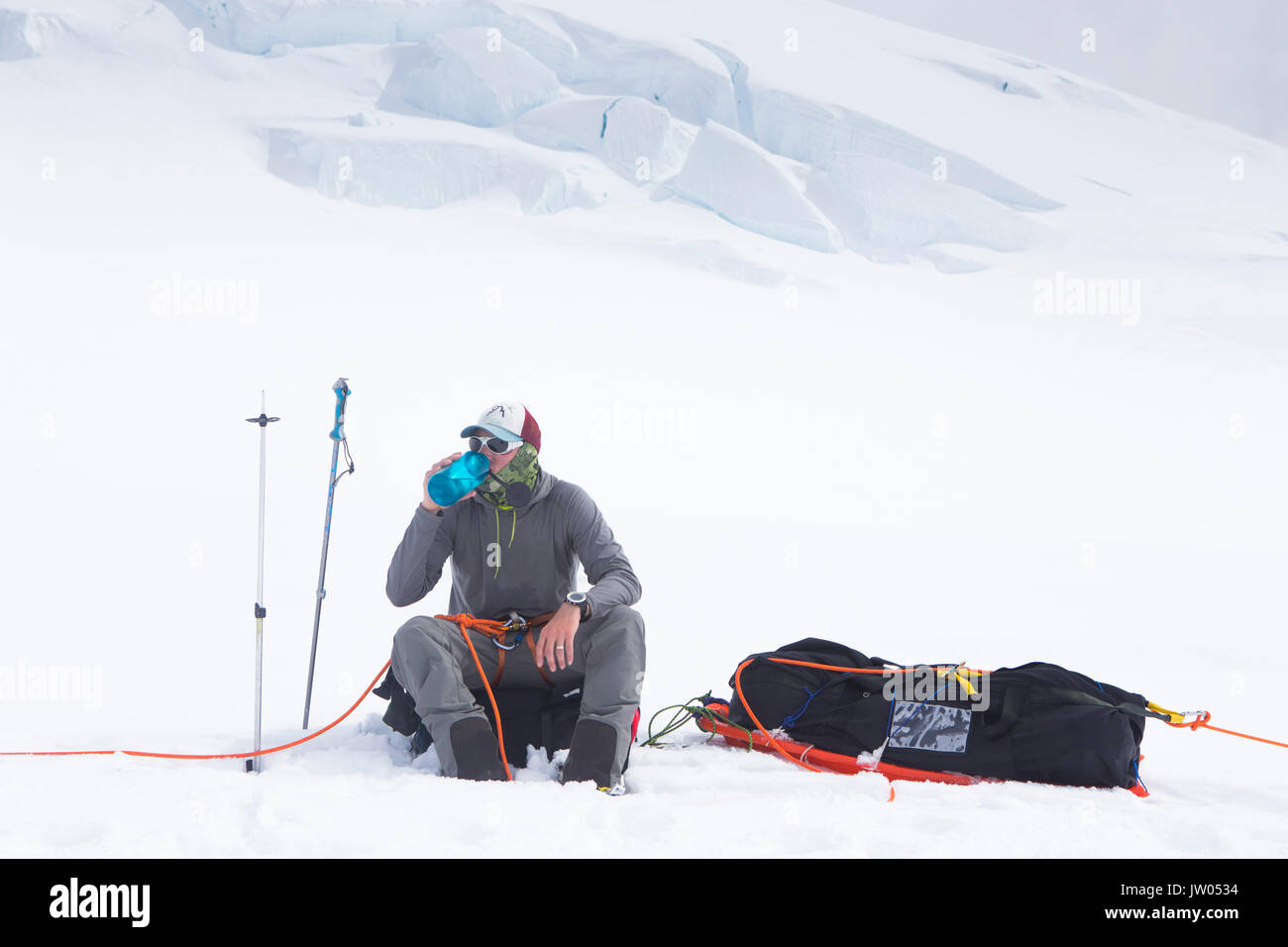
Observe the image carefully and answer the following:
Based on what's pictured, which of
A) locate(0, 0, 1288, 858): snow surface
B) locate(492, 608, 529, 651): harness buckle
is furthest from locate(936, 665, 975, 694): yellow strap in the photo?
locate(492, 608, 529, 651): harness buckle

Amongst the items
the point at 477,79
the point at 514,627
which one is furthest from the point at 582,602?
the point at 477,79

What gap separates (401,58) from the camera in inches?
904

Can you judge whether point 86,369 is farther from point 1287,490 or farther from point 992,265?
point 992,265

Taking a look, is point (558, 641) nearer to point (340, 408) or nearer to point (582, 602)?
point (582, 602)

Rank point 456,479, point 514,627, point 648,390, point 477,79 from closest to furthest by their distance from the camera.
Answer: point 456,479
point 514,627
point 648,390
point 477,79

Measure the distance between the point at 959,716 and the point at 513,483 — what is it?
1453mm

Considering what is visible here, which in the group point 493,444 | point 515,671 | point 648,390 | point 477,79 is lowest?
point 515,671

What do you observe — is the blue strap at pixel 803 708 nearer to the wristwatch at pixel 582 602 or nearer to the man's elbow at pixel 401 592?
the wristwatch at pixel 582 602

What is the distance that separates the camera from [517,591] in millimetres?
2850

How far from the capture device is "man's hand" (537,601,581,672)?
8.33 ft

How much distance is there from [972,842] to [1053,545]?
20.5 ft

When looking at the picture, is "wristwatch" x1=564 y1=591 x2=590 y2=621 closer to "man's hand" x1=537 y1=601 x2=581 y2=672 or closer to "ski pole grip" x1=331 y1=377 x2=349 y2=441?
"man's hand" x1=537 y1=601 x2=581 y2=672

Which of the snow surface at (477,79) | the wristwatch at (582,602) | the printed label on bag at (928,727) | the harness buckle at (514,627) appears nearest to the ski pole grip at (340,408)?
the harness buckle at (514,627)

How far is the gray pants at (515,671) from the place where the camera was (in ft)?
7.98
